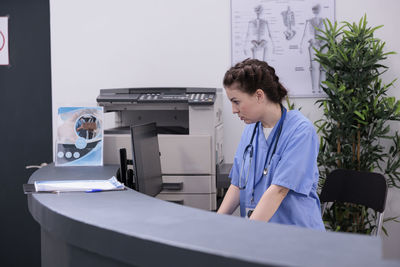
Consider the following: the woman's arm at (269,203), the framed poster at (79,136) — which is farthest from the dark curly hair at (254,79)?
the framed poster at (79,136)

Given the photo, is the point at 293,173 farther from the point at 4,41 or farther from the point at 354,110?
the point at 4,41

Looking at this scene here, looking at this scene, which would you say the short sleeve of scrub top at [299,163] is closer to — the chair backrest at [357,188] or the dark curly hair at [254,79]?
the dark curly hair at [254,79]

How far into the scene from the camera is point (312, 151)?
1862 millimetres

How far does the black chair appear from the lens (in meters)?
2.33

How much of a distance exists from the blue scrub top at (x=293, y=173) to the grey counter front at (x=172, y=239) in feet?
2.07

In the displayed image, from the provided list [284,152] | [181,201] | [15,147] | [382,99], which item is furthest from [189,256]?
[15,147]

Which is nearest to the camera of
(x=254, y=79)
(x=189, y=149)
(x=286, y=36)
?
(x=254, y=79)

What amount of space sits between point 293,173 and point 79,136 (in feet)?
4.10

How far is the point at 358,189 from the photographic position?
2.45 metres

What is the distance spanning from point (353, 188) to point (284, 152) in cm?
79

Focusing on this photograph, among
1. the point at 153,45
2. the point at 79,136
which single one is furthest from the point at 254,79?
the point at 153,45

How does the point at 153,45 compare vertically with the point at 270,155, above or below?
above

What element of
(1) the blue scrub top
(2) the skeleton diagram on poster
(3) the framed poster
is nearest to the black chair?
(1) the blue scrub top

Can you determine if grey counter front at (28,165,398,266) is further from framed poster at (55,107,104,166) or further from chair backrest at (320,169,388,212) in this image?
chair backrest at (320,169,388,212)
